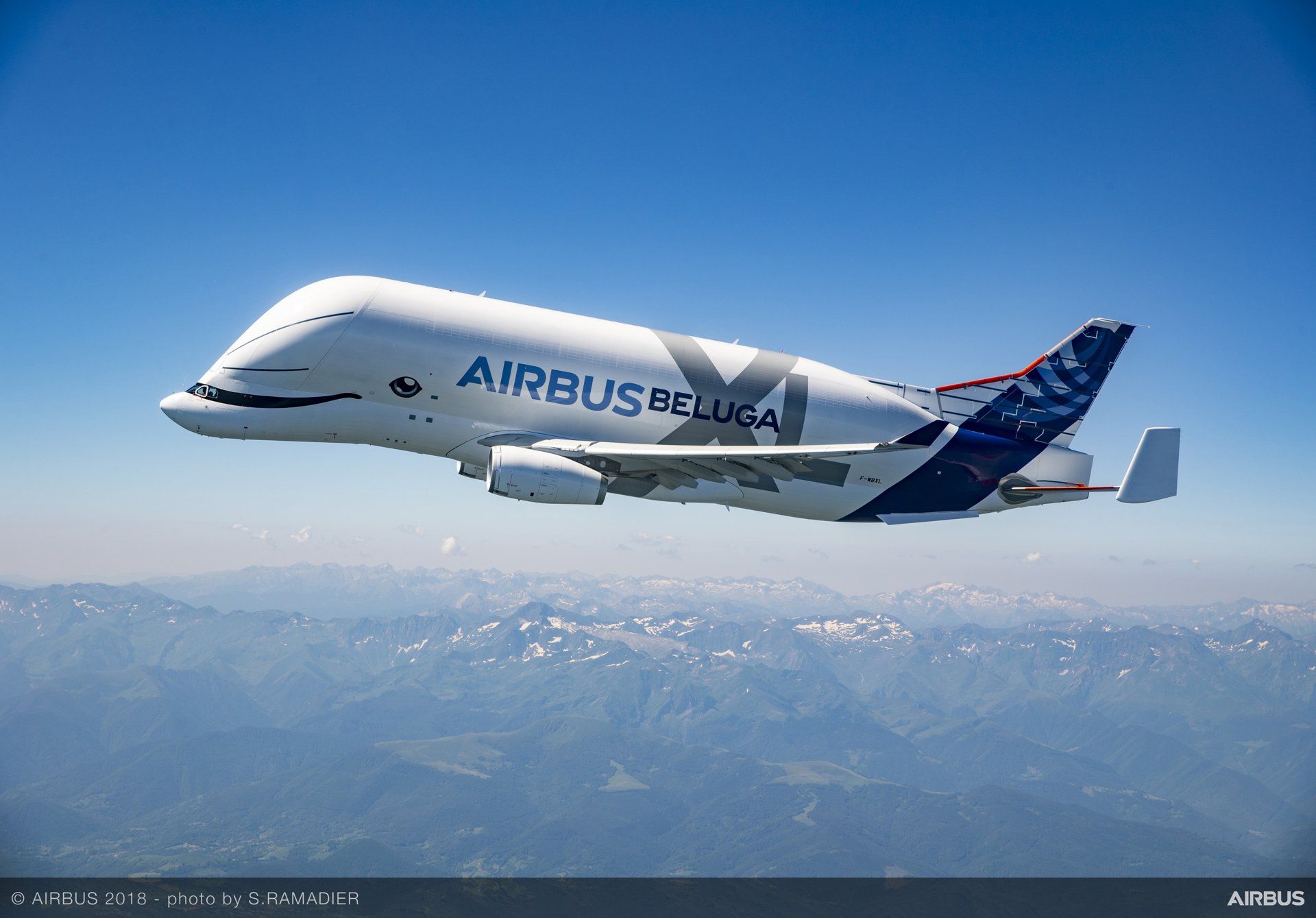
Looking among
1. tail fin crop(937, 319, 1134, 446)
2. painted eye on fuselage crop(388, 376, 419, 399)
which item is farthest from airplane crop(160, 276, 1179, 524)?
tail fin crop(937, 319, 1134, 446)

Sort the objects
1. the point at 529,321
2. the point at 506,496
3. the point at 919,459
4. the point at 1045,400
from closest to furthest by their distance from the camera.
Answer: the point at 506,496 < the point at 529,321 < the point at 919,459 < the point at 1045,400

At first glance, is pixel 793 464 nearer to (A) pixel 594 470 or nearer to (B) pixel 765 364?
(B) pixel 765 364

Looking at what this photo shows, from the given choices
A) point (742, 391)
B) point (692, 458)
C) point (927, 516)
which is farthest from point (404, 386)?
point (927, 516)

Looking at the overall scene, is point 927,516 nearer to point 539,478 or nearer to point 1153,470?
point 1153,470

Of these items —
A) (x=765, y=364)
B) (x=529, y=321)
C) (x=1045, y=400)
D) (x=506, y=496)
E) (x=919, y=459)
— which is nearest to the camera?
(x=506, y=496)

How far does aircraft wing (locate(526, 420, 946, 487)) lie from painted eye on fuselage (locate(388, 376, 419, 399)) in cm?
453

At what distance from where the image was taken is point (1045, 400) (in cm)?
3581

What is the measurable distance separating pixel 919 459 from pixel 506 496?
17.7m

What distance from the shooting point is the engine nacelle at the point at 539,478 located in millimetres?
26734

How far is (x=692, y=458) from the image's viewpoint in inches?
1113

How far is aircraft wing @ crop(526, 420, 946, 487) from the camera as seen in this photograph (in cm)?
2753

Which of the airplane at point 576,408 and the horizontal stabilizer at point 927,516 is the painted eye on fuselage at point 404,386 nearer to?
the airplane at point 576,408

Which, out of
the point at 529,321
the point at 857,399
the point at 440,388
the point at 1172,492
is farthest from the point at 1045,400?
the point at 440,388

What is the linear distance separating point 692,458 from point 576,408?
470cm
